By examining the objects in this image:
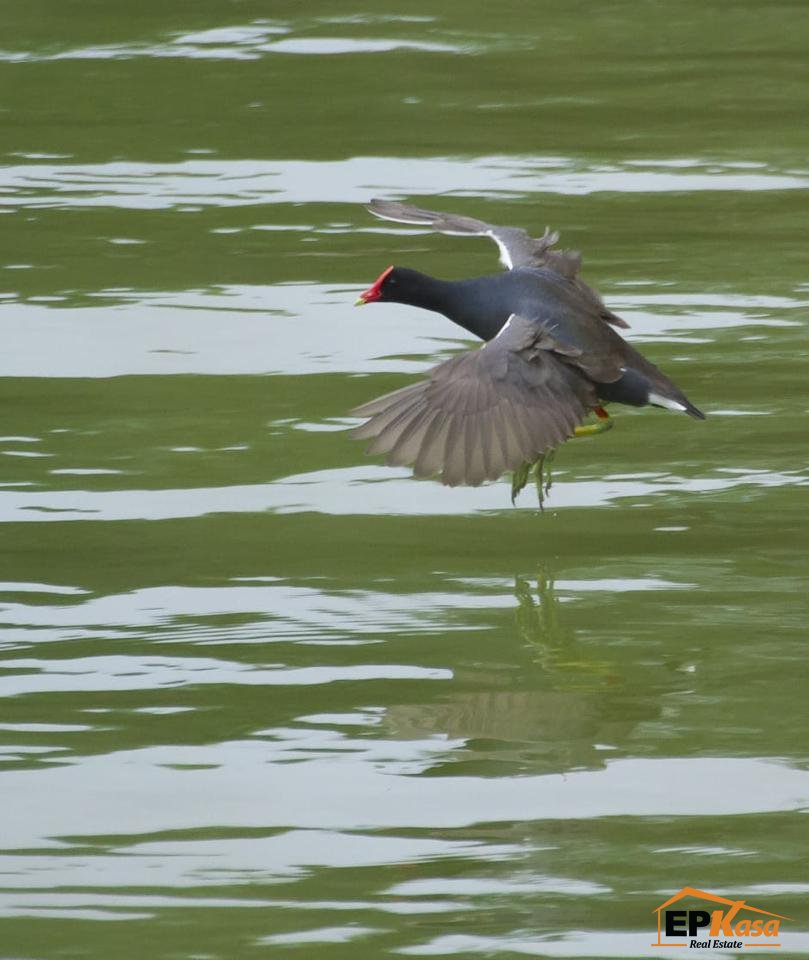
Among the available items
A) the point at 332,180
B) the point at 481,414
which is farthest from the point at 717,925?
the point at 332,180

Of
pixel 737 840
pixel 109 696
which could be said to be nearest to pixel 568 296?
pixel 109 696

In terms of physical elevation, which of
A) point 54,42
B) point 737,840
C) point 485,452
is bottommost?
point 737,840

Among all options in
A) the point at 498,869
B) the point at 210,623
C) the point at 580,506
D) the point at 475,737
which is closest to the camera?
the point at 498,869

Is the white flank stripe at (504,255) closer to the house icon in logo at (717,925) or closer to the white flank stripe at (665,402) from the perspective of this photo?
the white flank stripe at (665,402)

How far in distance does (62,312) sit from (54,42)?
3.81 m

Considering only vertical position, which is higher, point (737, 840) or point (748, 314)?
point (748, 314)

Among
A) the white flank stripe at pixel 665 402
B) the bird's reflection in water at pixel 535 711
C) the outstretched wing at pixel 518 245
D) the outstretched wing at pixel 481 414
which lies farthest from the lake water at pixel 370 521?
the outstretched wing at pixel 518 245

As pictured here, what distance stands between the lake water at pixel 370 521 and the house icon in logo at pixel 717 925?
0.04 metres

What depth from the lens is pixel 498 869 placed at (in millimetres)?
4297

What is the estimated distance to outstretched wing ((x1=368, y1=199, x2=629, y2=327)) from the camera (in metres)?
6.88

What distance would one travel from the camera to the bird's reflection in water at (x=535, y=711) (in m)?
4.84

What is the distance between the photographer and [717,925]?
162 inches

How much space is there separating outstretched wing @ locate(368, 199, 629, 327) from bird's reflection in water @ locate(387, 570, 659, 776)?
1555mm

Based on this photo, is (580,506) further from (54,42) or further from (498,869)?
(54,42)
